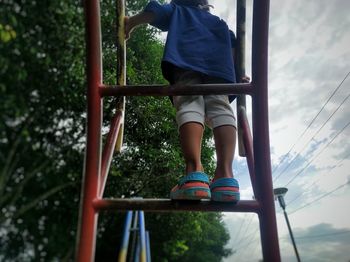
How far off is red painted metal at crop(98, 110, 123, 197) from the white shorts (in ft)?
0.54

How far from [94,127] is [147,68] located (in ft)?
18.6

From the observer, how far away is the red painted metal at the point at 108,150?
89 cm

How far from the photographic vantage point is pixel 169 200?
0.86 metres

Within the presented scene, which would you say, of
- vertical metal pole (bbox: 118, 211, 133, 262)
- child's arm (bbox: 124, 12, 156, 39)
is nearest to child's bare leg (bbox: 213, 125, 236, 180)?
child's arm (bbox: 124, 12, 156, 39)

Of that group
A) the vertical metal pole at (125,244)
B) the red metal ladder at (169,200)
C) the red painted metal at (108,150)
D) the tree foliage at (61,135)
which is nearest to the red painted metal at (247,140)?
the red metal ladder at (169,200)

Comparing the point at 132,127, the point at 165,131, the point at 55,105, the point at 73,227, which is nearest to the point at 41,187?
the point at 73,227

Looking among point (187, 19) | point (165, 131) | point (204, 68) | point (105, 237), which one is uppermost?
point (165, 131)

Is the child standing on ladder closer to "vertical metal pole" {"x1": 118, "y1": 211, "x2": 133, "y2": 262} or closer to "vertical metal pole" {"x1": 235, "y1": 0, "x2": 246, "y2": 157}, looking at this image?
"vertical metal pole" {"x1": 235, "y1": 0, "x2": 246, "y2": 157}

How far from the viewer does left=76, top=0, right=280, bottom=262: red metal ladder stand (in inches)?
31.4

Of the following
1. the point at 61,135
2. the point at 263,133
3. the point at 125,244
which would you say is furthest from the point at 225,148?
the point at 61,135

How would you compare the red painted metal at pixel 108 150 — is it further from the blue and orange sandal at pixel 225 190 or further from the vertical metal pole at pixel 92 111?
the blue and orange sandal at pixel 225 190

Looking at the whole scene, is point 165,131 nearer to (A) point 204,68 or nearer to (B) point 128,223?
(B) point 128,223

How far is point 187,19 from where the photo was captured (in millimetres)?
1198

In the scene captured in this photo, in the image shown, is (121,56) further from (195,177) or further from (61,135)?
(61,135)
